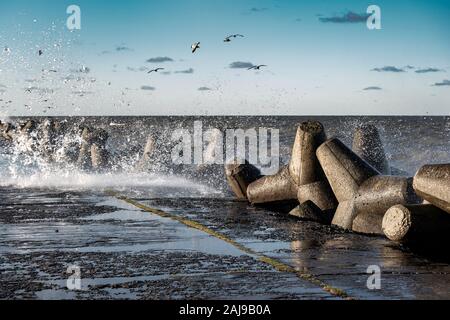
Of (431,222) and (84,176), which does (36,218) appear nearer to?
(431,222)

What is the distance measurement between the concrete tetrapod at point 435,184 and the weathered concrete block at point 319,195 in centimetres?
328

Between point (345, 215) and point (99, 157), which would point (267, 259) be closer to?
point (345, 215)

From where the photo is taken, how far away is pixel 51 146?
3819 cm

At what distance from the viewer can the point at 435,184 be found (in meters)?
9.62

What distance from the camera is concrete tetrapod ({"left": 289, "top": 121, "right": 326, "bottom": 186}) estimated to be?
13609mm

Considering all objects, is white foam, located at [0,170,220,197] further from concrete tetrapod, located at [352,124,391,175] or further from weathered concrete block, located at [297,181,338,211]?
weathered concrete block, located at [297,181,338,211]

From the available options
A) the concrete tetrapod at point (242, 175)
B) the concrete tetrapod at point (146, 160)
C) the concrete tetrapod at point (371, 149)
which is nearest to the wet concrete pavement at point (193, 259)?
the concrete tetrapod at point (242, 175)

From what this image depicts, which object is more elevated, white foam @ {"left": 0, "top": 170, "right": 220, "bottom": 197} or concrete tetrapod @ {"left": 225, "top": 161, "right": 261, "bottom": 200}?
concrete tetrapod @ {"left": 225, "top": 161, "right": 261, "bottom": 200}

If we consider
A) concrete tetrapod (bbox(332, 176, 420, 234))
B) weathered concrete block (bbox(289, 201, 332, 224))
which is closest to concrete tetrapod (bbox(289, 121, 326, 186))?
weathered concrete block (bbox(289, 201, 332, 224))

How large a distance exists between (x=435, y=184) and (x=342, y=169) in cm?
295

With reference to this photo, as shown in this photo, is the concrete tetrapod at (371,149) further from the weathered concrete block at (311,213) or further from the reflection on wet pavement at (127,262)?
the reflection on wet pavement at (127,262)

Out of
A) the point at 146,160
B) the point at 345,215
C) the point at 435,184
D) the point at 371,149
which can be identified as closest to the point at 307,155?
the point at 345,215

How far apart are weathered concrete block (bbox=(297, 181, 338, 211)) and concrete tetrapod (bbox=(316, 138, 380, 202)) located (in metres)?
0.52

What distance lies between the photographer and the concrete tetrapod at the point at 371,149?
1603 cm
